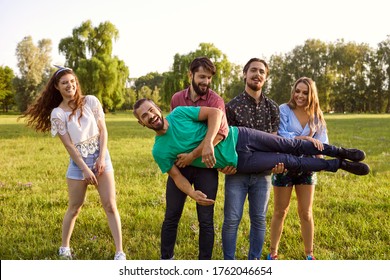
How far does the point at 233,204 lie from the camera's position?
379 cm

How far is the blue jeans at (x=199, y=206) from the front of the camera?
3.66 m

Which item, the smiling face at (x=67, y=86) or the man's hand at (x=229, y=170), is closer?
the man's hand at (x=229, y=170)

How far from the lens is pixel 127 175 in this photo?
8.69 metres

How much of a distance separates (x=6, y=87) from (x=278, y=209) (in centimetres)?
7497

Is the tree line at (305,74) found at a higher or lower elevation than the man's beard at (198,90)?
higher

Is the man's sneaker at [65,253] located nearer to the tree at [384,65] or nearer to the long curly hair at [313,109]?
the long curly hair at [313,109]

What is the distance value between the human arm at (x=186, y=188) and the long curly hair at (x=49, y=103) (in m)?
1.29

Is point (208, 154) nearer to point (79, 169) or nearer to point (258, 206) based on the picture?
point (258, 206)

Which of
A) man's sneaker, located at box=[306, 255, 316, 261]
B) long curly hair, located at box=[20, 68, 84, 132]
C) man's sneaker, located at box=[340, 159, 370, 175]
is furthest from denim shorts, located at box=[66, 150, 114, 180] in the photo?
man's sneaker, located at box=[340, 159, 370, 175]

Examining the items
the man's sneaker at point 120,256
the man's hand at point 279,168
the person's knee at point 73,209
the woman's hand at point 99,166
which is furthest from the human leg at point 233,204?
the person's knee at point 73,209

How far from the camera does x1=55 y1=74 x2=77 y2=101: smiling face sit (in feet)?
13.3

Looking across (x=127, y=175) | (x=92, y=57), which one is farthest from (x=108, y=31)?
(x=127, y=175)
